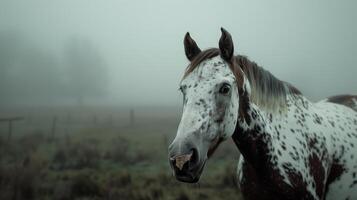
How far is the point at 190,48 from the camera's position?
2188 mm

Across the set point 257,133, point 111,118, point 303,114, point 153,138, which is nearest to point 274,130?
point 257,133

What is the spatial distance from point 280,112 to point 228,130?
24.5 inches

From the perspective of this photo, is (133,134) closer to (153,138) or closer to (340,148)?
(153,138)

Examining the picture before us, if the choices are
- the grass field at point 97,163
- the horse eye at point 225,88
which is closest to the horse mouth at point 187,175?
the horse eye at point 225,88

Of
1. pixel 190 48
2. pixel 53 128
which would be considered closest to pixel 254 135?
pixel 190 48

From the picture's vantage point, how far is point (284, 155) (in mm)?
2102

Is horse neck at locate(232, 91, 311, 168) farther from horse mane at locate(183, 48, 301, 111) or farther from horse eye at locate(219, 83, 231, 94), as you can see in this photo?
horse eye at locate(219, 83, 231, 94)

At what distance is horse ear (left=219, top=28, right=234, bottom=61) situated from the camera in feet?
6.35

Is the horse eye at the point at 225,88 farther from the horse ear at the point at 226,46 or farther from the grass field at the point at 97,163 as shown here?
the grass field at the point at 97,163

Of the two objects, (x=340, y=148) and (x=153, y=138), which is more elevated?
(x=340, y=148)

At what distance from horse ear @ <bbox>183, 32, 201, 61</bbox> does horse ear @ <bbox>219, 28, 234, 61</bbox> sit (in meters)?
0.25

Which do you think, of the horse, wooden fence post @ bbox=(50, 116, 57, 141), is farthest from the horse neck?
wooden fence post @ bbox=(50, 116, 57, 141)

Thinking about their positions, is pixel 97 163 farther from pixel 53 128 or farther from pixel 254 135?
pixel 254 135

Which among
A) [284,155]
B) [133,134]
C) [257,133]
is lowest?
[133,134]
